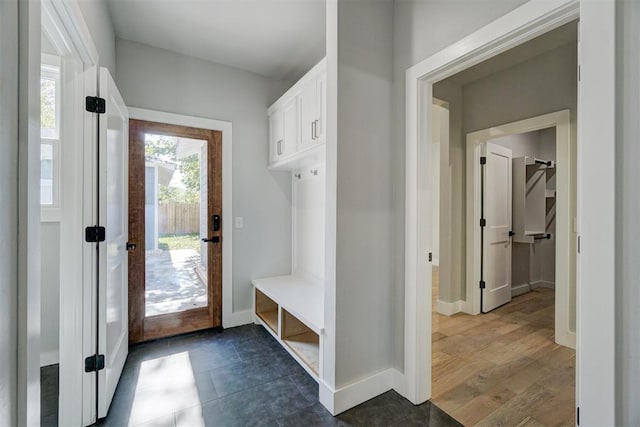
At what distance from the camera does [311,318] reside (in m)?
2.12

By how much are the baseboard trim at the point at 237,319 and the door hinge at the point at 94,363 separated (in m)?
1.37

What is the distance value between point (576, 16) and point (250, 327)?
10.8 ft

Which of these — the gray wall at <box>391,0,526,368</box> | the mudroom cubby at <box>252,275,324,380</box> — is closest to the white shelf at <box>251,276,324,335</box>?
the mudroom cubby at <box>252,275,324,380</box>

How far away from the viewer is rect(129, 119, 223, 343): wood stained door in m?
2.67

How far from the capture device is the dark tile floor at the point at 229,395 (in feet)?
5.64

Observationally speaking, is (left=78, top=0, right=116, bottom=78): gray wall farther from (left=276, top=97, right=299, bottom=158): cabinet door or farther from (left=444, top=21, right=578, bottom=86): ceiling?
(left=444, top=21, right=578, bottom=86): ceiling

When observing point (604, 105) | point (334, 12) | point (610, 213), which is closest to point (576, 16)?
point (604, 105)

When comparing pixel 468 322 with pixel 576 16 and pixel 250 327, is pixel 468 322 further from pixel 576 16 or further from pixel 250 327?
pixel 576 16

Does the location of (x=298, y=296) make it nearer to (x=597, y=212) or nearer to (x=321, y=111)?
(x=321, y=111)

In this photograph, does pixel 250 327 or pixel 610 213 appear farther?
pixel 250 327

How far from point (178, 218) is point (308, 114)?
1625mm

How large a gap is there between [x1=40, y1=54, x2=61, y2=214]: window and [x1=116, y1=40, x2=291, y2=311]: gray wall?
45 centimetres

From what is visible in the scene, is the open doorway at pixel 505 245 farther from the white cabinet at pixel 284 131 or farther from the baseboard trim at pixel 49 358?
the baseboard trim at pixel 49 358

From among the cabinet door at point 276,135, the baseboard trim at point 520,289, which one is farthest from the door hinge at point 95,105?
the baseboard trim at point 520,289
